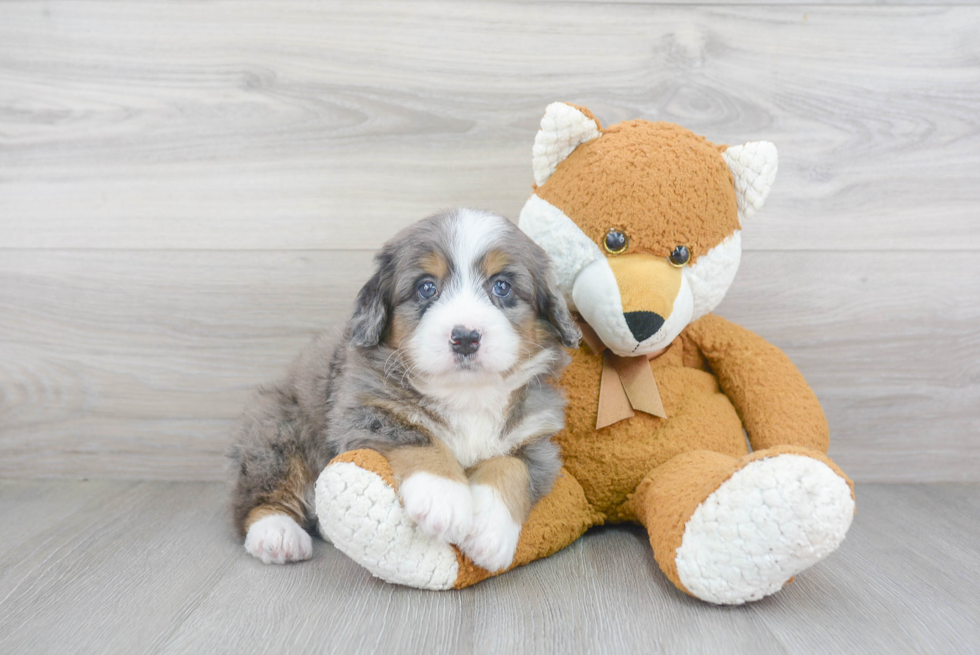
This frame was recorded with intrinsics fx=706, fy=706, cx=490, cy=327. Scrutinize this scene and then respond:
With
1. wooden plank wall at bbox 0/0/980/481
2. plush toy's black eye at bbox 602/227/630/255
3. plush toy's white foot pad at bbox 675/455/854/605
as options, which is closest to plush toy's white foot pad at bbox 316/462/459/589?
plush toy's white foot pad at bbox 675/455/854/605

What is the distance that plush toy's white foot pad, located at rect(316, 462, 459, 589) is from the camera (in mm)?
1466

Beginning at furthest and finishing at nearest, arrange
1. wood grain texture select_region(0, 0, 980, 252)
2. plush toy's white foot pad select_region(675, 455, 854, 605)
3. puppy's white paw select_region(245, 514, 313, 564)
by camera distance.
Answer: wood grain texture select_region(0, 0, 980, 252)
puppy's white paw select_region(245, 514, 313, 564)
plush toy's white foot pad select_region(675, 455, 854, 605)

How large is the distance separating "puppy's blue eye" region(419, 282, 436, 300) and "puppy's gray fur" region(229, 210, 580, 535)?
0.05 feet

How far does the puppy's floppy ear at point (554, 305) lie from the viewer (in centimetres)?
169

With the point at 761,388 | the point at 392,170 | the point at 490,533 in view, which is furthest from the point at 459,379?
the point at 392,170

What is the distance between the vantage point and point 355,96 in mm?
2354

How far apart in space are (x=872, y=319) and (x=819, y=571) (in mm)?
1081

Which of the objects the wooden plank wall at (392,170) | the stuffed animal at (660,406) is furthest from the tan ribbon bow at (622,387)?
the wooden plank wall at (392,170)

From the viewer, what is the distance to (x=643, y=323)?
1667 millimetres

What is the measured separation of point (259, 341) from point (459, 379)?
1.15 meters

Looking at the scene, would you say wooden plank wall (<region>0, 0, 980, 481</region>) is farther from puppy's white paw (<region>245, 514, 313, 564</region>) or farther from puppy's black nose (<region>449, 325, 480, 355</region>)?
puppy's black nose (<region>449, 325, 480, 355</region>)

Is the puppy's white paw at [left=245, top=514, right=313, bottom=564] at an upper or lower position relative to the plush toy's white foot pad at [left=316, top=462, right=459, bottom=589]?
lower

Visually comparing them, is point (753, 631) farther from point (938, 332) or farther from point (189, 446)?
point (189, 446)

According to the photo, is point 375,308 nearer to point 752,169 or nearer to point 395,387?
point 395,387
